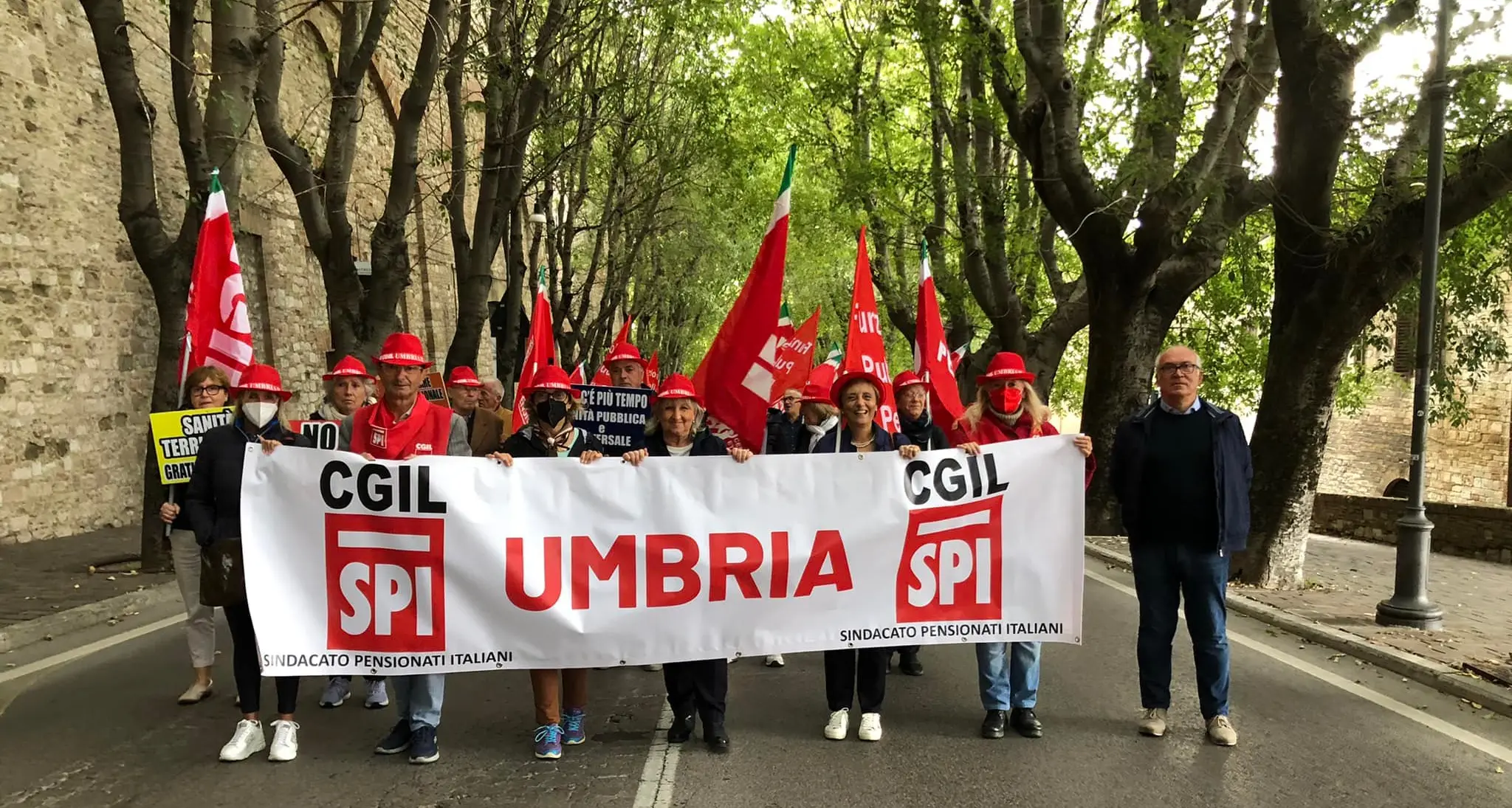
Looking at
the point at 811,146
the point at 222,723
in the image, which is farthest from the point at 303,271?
the point at 222,723

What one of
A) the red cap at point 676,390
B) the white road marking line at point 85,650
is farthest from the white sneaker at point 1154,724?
the white road marking line at point 85,650

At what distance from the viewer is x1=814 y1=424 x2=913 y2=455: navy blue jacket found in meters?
5.30

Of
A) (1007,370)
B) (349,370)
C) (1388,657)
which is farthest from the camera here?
Answer: (1388,657)

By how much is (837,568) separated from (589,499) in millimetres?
1263

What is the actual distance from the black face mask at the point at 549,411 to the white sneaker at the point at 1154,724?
3294 millimetres

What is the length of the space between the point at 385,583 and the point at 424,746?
77 cm

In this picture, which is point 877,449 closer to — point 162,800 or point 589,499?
point 589,499

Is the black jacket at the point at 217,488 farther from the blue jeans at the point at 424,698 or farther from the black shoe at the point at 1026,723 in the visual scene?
the black shoe at the point at 1026,723

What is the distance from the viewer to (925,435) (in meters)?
5.91

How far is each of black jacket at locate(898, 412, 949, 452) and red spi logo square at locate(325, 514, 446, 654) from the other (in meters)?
2.48

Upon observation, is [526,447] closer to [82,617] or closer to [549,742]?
[549,742]

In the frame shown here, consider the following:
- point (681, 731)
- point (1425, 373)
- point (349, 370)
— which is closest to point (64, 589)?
point (349, 370)

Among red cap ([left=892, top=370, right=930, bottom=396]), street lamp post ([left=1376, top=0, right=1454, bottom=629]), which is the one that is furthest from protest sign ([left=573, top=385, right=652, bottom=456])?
street lamp post ([left=1376, top=0, right=1454, bottom=629])

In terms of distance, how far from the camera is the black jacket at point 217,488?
472cm
